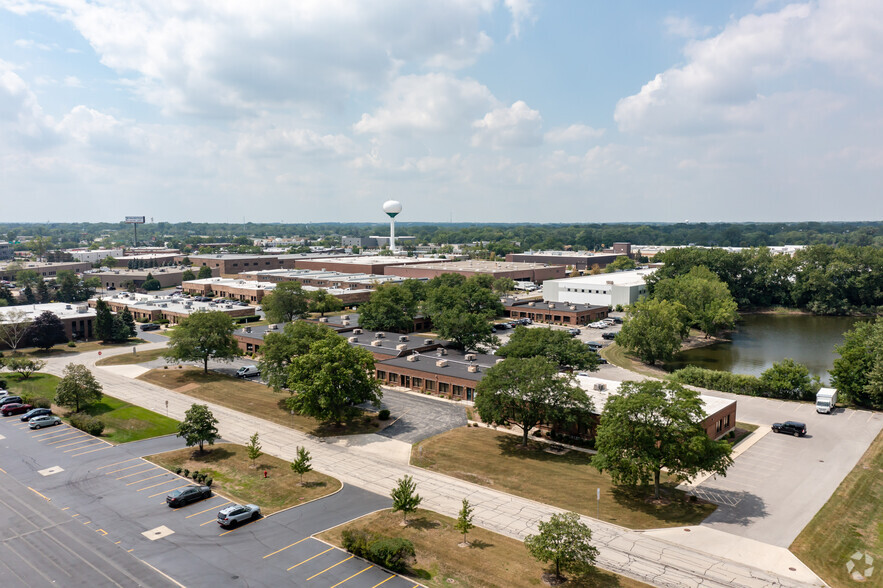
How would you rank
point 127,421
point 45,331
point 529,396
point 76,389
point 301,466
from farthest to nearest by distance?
1. point 45,331
2. point 76,389
3. point 127,421
4. point 529,396
5. point 301,466

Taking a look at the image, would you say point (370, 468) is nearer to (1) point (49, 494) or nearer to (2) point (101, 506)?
(2) point (101, 506)

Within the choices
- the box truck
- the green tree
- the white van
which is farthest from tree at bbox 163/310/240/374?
the green tree

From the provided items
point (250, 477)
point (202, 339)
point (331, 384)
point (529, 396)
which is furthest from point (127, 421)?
point (529, 396)

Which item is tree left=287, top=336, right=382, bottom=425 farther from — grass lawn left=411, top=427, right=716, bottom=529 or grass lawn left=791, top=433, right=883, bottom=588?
grass lawn left=791, top=433, right=883, bottom=588

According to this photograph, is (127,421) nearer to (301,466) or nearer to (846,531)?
(301,466)

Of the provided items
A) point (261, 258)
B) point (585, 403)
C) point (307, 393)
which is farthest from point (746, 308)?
point (261, 258)

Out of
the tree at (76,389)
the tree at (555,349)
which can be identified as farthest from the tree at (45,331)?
the tree at (555,349)
